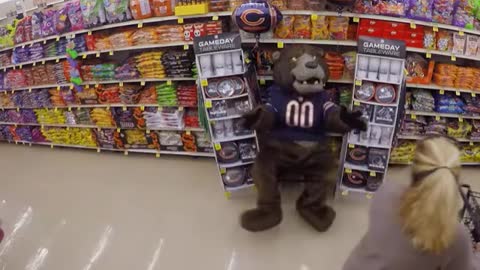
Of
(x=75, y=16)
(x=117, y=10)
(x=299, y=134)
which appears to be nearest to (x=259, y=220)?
(x=299, y=134)

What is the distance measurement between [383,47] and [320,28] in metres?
0.61

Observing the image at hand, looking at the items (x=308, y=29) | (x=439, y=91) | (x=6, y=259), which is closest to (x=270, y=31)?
(x=308, y=29)

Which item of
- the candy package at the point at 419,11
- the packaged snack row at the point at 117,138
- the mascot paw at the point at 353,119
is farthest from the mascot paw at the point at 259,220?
the candy package at the point at 419,11

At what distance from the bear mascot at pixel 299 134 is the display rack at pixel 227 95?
11.6 inches

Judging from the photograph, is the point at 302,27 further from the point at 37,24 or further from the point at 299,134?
the point at 37,24

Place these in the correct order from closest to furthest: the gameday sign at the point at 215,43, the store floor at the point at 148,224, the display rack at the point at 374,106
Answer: the store floor at the point at 148,224 < the display rack at the point at 374,106 < the gameday sign at the point at 215,43

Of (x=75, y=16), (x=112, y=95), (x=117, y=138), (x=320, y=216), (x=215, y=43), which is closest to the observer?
(x=320, y=216)

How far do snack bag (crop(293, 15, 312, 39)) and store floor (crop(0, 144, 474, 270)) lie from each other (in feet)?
4.98

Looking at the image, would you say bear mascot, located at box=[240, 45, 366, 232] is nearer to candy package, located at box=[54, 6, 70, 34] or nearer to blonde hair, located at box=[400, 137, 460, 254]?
blonde hair, located at box=[400, 137, 460, 254]

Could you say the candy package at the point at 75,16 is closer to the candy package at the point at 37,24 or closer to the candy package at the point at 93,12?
the candy package at the point at 93,12

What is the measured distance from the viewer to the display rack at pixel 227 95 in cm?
313

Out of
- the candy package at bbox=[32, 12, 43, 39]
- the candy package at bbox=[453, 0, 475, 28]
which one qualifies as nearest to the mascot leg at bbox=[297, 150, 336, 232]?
the candy package at bbox=[453, 0, 475, 28]

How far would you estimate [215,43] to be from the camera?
3121mm

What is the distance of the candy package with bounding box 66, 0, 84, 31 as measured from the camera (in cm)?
393
